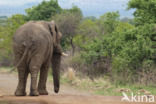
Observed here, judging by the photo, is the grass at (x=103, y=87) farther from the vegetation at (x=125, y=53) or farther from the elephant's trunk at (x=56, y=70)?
the elephant's trunk at (x=56, y=70)

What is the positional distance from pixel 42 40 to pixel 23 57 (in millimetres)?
702

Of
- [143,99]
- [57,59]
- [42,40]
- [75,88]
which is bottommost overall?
[75,88]

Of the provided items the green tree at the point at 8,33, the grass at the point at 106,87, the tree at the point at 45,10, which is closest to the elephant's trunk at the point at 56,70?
the grass at the point at 106,87

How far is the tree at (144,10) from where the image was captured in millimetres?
18453

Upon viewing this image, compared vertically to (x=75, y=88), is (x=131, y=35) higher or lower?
higher

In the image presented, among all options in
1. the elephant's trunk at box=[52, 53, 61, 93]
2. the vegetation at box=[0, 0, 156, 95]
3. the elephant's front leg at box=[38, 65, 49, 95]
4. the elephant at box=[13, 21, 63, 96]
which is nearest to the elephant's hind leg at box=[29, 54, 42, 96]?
the elephant at box=[13, 21, 63, 96]

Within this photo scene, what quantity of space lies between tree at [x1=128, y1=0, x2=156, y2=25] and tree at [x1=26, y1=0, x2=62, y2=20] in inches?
629

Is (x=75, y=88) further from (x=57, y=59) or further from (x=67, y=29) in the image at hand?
(x=67, y=29)

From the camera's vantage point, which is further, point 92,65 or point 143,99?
point 92,65

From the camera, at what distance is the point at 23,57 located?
9.88 metres

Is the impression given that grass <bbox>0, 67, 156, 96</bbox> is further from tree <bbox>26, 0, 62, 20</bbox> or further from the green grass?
tree <bbox>26, 0, 62, 20</bbox>

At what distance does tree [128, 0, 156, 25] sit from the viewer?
1845cm

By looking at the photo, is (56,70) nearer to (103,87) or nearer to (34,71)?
(34,71)

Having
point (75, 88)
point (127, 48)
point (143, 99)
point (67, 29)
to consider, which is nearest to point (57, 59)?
point (143, 99)
